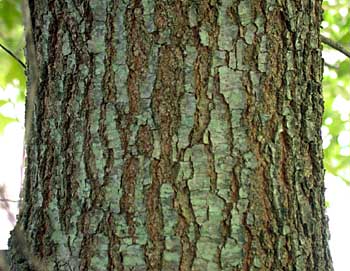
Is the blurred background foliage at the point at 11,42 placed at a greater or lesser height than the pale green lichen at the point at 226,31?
greater

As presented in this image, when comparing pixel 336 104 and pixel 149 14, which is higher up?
pixel 336 104

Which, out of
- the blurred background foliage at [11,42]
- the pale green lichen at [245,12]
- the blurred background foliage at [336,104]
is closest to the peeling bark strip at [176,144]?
the pale green lichen at [245,12]

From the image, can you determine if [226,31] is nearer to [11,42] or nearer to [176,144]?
[176,144]

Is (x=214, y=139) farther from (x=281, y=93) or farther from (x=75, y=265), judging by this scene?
(x=75, y=265)

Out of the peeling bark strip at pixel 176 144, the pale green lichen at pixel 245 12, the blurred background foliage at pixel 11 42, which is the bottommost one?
the peeling bark strip at pixel 176 144

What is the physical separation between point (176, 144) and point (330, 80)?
1823 mm

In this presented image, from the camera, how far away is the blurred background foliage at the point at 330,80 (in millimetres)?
1475

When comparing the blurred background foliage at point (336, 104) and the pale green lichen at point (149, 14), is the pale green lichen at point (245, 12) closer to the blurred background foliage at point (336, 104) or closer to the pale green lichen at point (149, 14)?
the pale green lichen at point (149, 14)

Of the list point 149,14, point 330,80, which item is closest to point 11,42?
point 149,14

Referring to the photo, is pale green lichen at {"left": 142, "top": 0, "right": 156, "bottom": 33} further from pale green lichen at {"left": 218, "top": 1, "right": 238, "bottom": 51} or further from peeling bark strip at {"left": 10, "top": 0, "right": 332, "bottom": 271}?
pale green lichen at {"left": 218, "top": 1, "right": 238, "bottom": 51}

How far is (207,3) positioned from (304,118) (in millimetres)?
280

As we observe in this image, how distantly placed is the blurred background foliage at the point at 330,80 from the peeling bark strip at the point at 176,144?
0.31 metres

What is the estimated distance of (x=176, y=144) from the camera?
1106 millimetres

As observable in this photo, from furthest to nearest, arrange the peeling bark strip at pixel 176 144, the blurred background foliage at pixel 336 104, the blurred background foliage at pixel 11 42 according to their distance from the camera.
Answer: the blurred background foliage at pixel 336 104, the blurred background foliage at pixel 11 42, the peeling bark strip at pixel 176 144
